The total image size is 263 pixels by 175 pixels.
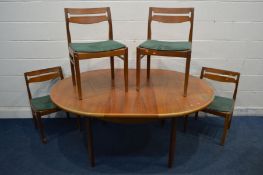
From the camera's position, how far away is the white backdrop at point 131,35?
103 inches

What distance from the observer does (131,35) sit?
2.73 metres

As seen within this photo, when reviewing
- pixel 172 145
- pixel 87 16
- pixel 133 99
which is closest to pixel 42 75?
pixel 87 16

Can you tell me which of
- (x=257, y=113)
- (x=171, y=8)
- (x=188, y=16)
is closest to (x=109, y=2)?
(x=171, y=8)

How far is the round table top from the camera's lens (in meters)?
1.93

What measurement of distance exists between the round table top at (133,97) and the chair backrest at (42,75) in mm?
Result: 277

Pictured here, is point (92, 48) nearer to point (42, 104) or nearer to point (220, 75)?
point (42, 104)

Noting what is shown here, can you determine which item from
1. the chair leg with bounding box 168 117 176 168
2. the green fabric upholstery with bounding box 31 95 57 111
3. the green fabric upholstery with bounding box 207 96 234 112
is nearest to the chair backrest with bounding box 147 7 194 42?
the green fabric upholstery with bounding box 207 96 234 112

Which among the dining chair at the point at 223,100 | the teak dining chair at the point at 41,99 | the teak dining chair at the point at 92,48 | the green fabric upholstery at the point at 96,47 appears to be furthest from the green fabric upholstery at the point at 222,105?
the teak dining chair at the point at 41,99

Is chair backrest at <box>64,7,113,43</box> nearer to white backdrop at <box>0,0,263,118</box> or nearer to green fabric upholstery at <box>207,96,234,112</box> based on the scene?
white backdrop at <box>0,0,263,118</box>

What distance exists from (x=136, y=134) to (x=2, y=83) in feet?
5.49

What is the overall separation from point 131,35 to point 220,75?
1.06 metres

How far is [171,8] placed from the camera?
240cm

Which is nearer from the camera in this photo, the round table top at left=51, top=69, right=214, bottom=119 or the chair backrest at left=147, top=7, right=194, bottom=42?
the round table top at left=51, top=69, right=214, bottom=119

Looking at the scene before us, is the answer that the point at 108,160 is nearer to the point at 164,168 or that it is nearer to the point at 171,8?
the point at 164,168
